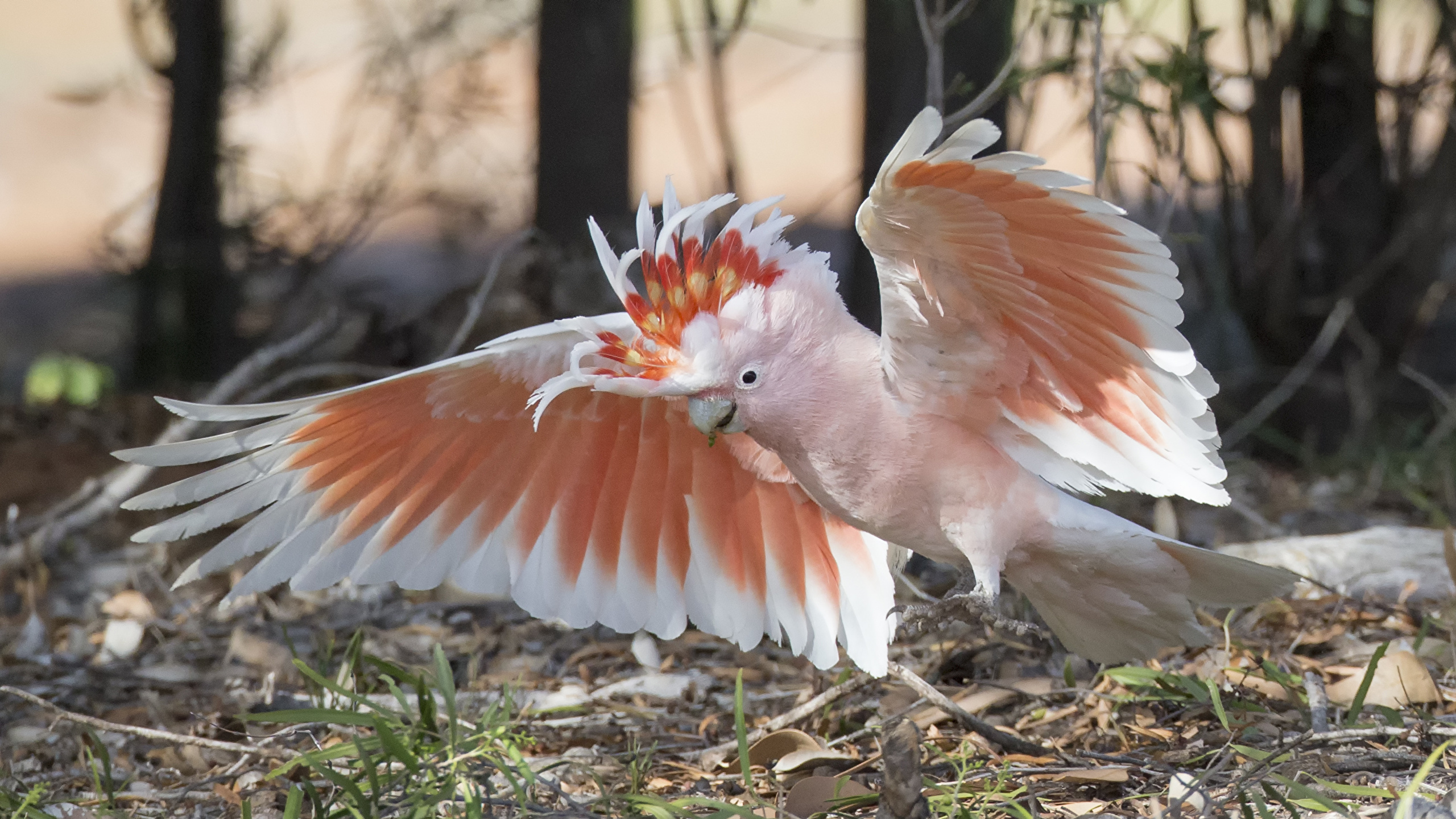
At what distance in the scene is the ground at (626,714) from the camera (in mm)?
→ 1644

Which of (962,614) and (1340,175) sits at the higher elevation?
(1340,175)

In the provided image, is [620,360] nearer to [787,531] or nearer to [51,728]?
[787,531]

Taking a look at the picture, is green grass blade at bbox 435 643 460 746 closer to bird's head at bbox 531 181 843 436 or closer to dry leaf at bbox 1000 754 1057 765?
bird's head at bbox 531 181 843 436

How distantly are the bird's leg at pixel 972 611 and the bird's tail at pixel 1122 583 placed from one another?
0.40 ft

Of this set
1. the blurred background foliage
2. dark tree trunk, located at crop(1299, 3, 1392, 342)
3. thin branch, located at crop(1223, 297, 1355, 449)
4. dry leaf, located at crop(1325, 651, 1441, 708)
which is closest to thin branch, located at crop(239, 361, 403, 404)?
the blurred background foliage

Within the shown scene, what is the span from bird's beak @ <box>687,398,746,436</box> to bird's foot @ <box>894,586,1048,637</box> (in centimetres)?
37

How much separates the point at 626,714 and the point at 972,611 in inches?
30.4

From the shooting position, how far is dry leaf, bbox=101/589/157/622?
269cm

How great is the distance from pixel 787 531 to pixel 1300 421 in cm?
274

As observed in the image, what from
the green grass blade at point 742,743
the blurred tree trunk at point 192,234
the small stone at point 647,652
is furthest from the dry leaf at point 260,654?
the blurred tree trunk at point 192,234

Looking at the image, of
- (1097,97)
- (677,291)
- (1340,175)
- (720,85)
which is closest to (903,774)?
(677,291)

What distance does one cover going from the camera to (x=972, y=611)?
167 centimetres

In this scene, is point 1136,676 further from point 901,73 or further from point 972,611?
point 901,73

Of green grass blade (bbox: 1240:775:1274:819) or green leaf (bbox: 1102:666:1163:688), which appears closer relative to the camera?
green grass blade (bbox: 1240:775:1274:819)
